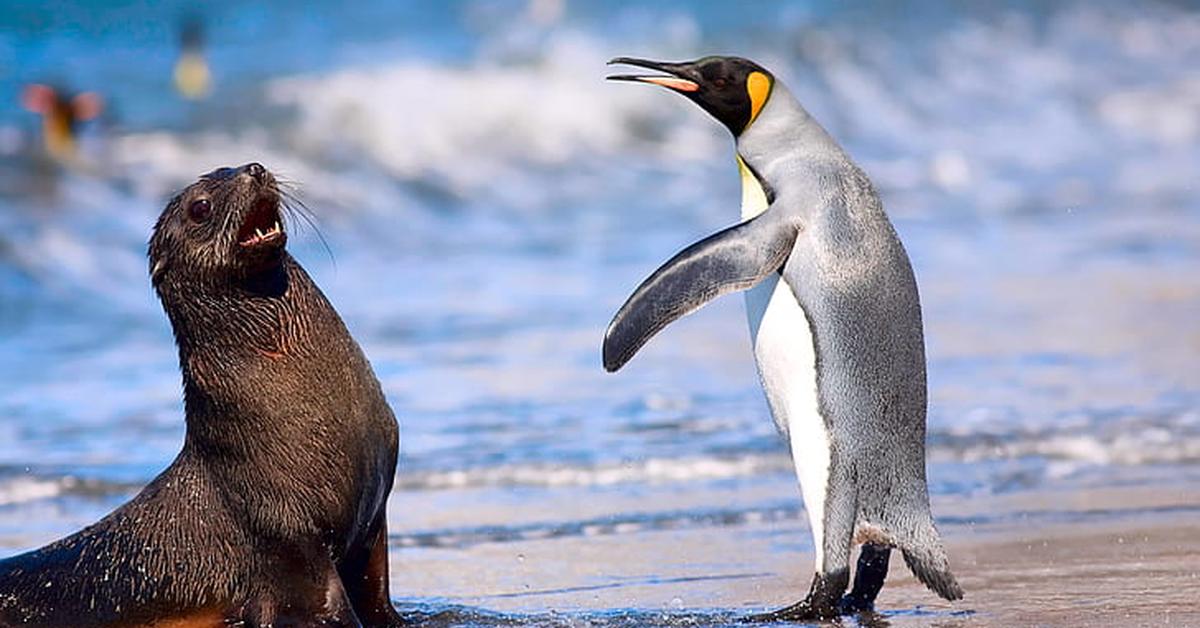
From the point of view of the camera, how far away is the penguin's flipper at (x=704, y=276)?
5.33 metres

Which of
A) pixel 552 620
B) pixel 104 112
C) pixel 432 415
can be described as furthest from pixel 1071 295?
pixel 104 112

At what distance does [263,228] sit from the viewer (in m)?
5.23

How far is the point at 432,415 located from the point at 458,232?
Result: 23.6ft

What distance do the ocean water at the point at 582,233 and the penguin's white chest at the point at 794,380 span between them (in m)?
0.47

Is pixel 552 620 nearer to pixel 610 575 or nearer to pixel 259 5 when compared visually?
pixel 610 575

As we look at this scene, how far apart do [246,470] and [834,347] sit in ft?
4.72

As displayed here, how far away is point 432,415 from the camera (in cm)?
874

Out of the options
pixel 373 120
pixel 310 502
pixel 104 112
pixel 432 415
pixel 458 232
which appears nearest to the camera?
pixel 310 502

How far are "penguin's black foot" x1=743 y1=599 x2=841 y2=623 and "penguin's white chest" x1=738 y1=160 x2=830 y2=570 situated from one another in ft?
0.33

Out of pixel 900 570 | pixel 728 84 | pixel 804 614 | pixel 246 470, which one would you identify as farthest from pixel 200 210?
pixel 900 570

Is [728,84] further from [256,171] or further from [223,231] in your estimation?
[223,231]

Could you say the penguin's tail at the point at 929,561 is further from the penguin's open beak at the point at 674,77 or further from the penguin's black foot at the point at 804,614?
the penguin's open beak at the point at 674,77

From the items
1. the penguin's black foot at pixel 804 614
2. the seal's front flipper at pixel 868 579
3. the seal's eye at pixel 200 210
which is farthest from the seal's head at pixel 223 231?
the seal's front flipper at pixel 868 579

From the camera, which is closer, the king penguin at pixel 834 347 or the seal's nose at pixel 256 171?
the seal's nose at pixel 256 171
